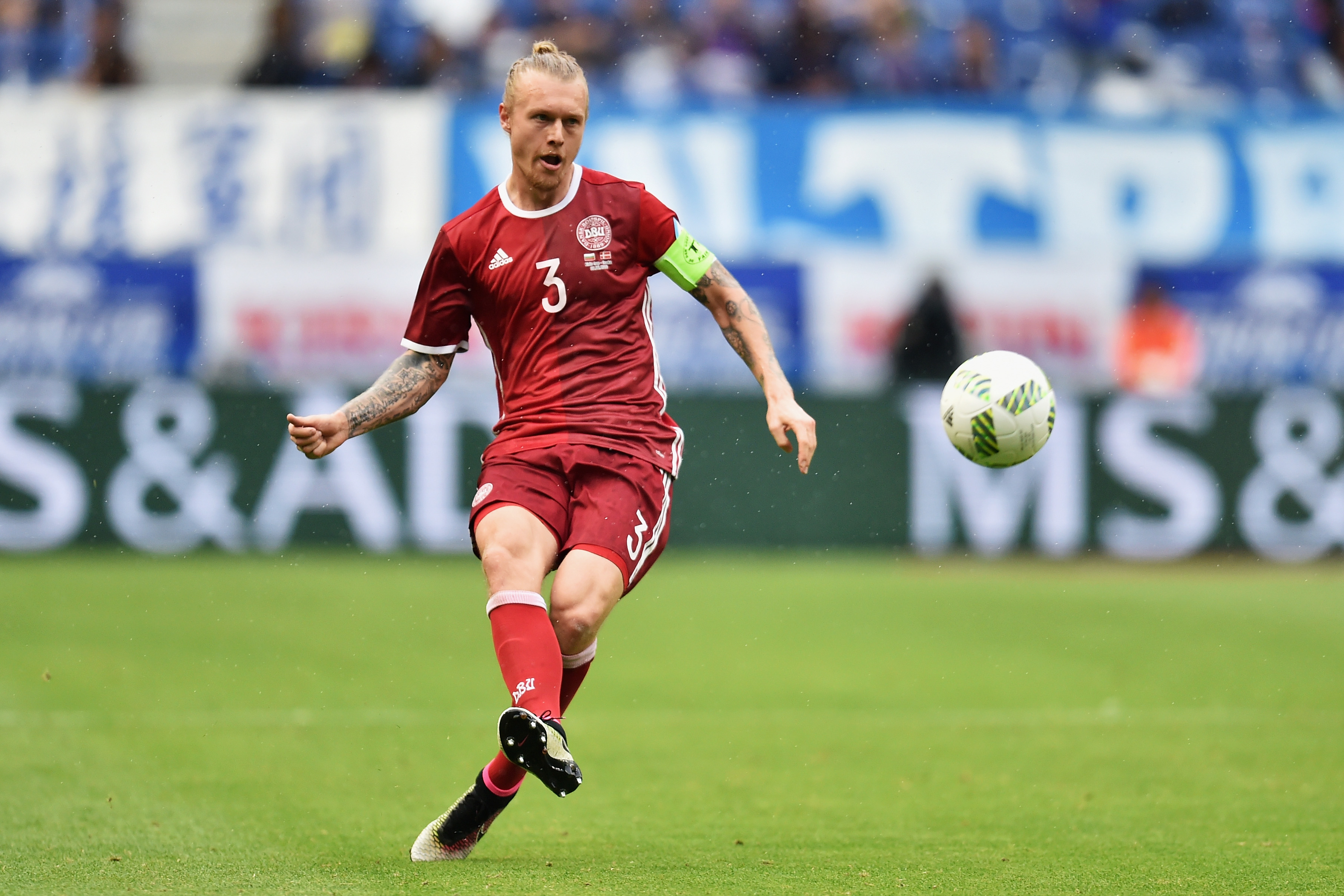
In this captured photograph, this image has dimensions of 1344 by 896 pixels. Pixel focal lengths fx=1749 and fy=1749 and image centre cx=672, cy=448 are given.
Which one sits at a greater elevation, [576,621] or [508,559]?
[508,559]

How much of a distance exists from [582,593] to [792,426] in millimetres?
801

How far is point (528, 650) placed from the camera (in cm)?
501

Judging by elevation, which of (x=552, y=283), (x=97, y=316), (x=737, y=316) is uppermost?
(x=552, y=283)

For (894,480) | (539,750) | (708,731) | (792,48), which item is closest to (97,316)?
(894,480)

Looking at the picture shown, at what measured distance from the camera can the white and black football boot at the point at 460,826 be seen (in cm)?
539

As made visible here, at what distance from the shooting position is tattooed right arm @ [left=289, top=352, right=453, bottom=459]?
5266 mm

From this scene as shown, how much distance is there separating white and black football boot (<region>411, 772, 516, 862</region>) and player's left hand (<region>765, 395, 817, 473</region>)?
1387mm

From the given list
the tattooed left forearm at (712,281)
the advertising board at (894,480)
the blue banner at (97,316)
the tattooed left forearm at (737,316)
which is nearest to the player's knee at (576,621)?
the tattooed left forearm at (737,316)

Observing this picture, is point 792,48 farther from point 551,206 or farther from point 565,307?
point 565,307

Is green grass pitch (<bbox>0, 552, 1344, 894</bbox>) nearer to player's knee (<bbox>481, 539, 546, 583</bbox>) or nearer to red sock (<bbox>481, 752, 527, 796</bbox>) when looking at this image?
red sock (<bbox>481, 752, 527, 796</bbox>)

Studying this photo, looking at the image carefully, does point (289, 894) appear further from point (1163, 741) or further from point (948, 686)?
point (948, 686)

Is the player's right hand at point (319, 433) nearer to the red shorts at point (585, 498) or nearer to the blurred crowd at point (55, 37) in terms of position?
the red shorts at point (585, 498)

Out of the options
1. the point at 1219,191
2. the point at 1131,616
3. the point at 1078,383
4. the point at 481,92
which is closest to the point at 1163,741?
the point at 1131,616

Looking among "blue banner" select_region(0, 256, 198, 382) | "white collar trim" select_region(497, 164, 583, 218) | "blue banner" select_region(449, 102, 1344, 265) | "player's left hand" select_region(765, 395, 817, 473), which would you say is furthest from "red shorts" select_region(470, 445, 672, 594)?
"blue banner" select_region(449, 102, 1344, 265)
